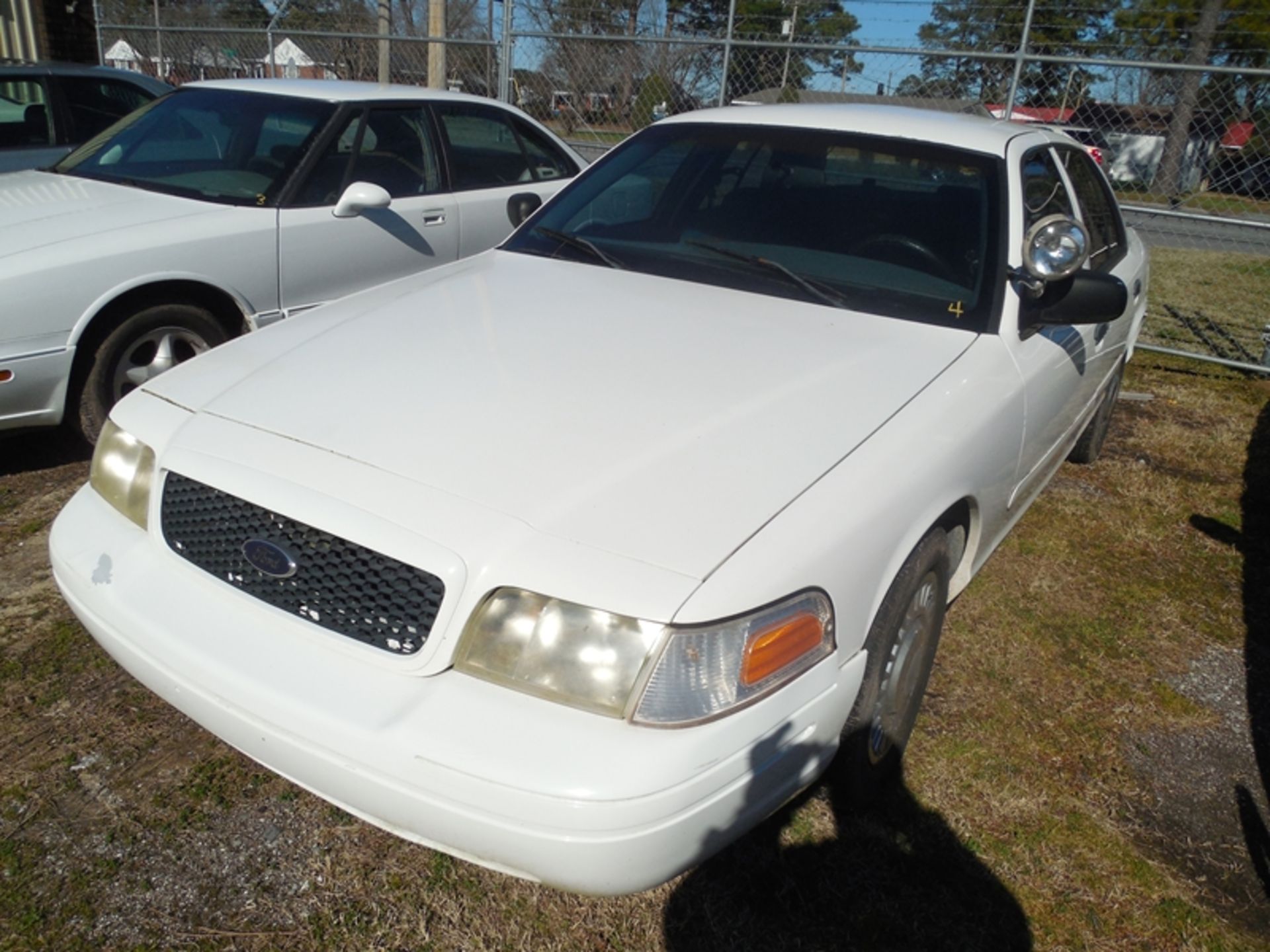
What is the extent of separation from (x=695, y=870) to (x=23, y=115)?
6444mm

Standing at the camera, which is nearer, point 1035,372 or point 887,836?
point 887,836

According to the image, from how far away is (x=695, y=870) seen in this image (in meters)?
2.52

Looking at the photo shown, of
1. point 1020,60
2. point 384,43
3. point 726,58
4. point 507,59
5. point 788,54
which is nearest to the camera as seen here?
point 1020,60

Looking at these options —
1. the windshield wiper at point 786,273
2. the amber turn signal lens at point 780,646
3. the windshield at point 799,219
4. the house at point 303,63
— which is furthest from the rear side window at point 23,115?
the house at point 303,63

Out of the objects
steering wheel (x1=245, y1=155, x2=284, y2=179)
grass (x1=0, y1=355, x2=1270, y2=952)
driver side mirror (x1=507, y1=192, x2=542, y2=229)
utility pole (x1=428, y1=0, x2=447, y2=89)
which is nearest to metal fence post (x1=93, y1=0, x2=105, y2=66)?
utility pole (x1=428, y1=0, x2=447, y2=89)

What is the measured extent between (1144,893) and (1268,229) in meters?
5.81

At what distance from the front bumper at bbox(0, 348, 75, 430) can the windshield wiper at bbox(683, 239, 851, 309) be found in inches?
100

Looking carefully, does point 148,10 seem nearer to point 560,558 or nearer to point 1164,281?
point 1164,281

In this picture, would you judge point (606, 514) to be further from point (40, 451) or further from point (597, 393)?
point (40, 451)

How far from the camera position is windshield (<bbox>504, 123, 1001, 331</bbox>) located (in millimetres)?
3186

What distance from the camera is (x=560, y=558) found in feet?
6.39

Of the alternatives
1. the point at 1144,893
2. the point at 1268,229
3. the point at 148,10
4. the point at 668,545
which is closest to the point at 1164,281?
the point at 1268,229

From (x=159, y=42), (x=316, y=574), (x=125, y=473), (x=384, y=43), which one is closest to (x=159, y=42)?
(x=159, y=42)

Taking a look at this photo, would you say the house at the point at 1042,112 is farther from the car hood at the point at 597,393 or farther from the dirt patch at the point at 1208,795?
the car hood at the point at 597,393
